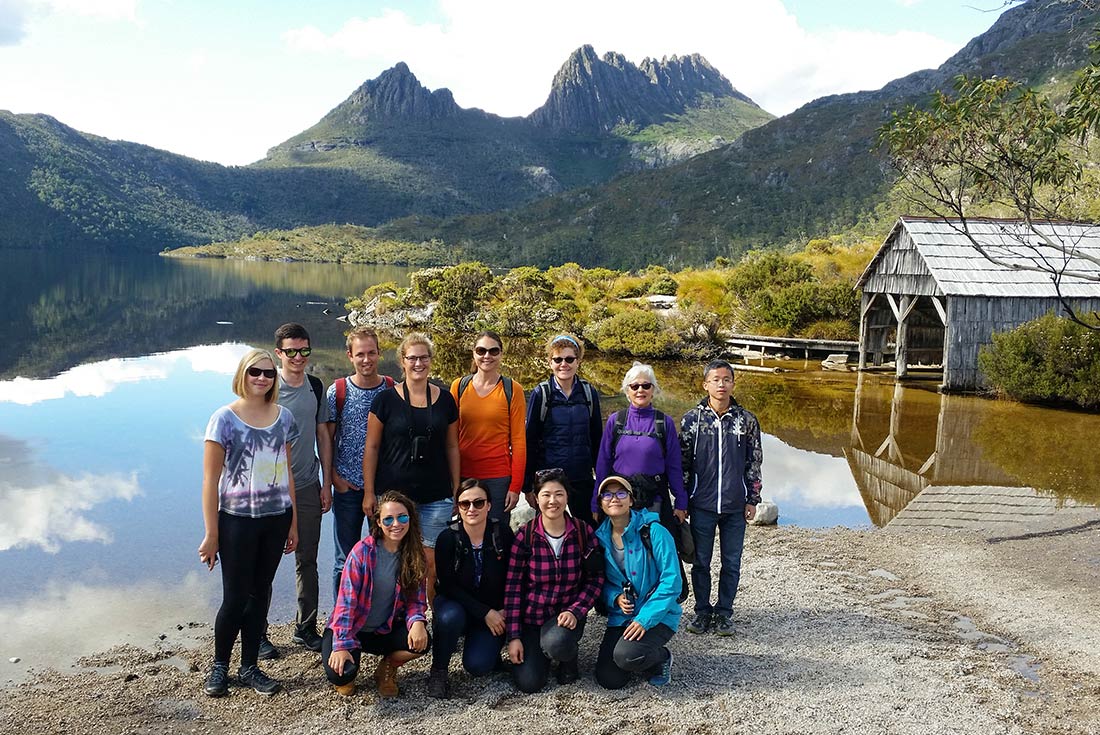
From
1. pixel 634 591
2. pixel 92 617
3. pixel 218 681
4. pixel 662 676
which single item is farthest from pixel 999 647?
pixel 92 617

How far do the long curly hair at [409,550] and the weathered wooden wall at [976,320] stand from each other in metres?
18.2

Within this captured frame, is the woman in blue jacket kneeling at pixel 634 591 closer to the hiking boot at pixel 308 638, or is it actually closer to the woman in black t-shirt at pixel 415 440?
the woman in black t-shirt at pixel 415 440

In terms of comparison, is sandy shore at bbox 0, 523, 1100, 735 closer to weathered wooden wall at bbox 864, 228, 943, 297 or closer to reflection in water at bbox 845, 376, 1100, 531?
reflection in water at bbox 845, 376, 1100, 531

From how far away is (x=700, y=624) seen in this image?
592cm

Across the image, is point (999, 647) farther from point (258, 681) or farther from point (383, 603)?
point (258, 681)

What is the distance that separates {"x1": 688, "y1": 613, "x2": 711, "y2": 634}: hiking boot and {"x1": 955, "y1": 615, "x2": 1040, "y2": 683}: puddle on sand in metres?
1.89

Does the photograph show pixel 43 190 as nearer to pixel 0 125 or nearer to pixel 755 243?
pixel 0 125

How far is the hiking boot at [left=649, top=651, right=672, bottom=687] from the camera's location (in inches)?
198

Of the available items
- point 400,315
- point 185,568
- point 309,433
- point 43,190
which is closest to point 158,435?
point 185,568

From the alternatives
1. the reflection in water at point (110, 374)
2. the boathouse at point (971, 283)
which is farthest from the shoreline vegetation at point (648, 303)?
the reflection in water at point (110, 374)

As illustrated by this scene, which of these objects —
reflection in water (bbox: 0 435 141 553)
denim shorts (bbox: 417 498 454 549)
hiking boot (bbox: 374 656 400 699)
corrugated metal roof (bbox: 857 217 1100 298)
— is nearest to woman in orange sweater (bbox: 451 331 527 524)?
denim shorts (bbox: 417 498 454 549)

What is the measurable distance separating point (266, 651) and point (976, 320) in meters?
19.0

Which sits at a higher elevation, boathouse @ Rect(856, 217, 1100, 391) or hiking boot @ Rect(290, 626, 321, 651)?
boathouse @ Rect(856, 217, 1100, 391)

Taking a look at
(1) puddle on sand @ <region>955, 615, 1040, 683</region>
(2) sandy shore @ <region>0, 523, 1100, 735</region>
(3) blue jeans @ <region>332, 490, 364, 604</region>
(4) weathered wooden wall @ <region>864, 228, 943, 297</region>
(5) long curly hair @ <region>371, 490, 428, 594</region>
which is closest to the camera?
(2) sandy shore @ <region>0, 523, 1100, 735</region>
